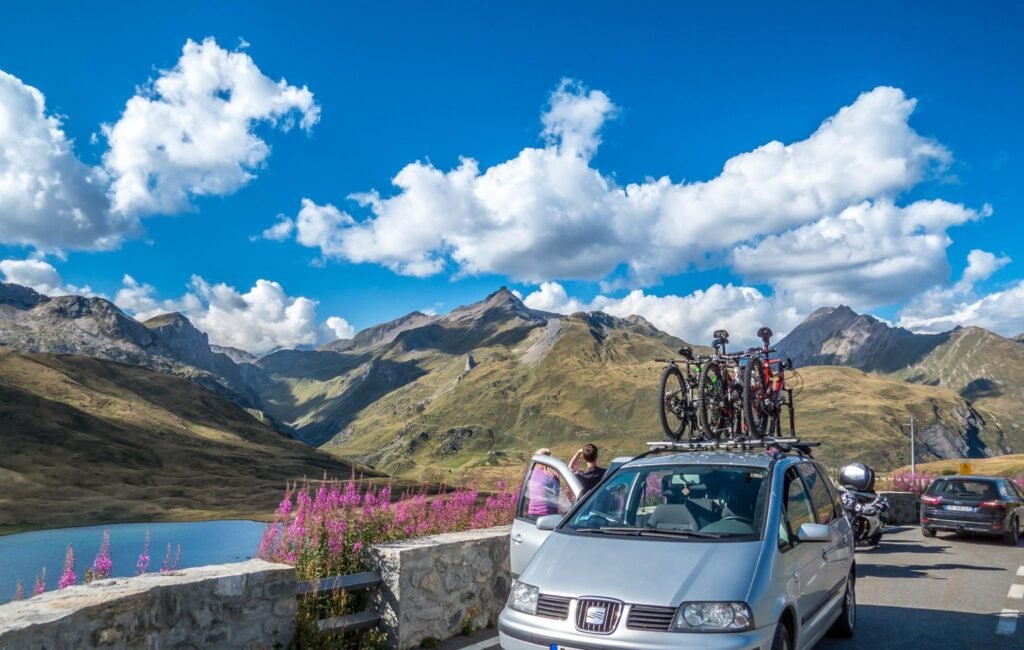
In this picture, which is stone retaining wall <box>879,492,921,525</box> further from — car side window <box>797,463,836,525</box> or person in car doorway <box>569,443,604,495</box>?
car side window <box>797,463,836,525</box>

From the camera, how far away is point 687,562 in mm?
5375

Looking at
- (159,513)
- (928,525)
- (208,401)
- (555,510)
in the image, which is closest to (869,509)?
(928,525)

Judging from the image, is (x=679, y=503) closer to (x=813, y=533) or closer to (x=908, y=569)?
(x=813, y=533)

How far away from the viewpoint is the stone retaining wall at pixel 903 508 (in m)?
24.2

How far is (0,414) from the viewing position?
366 ft

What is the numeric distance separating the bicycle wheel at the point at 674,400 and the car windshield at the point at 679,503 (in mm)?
7013

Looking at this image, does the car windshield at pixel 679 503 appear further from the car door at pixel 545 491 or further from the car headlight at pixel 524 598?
the car door at pixel 545 491

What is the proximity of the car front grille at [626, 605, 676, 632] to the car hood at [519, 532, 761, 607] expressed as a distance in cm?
4

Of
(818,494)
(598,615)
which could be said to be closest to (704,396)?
(818,494)

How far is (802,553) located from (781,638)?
98 cm

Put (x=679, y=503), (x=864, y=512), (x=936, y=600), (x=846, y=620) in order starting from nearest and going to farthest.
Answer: (x=679, y=503), (x=846, y=620), (x=936, y=600), (x=864, y=512)

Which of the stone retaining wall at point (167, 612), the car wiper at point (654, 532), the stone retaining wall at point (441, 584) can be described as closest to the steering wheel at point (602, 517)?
the car wiper at point (654, 532)

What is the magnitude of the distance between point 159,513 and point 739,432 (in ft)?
250

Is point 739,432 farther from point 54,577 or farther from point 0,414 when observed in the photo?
point 0,414
